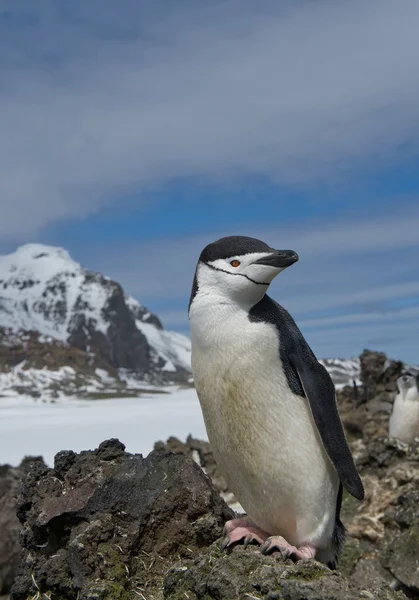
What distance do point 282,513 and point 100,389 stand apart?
134 m

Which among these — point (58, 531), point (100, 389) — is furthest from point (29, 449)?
point (100, 389)

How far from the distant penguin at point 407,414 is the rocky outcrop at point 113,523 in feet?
32.0

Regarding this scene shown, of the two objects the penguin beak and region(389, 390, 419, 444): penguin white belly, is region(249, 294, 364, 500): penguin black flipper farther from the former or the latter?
region(389, 390, 419, 444): penguin white belly

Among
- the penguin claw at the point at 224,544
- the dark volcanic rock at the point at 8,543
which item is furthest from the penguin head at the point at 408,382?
the penguin claw at the point at 224,544

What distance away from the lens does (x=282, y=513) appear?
171 inches

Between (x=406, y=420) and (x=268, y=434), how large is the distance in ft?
34.6

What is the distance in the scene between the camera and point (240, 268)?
4.36m

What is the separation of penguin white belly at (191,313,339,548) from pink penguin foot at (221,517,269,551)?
86 mm

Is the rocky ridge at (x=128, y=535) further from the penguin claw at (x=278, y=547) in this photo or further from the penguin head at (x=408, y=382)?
the penguin head at (x=408, y=382)

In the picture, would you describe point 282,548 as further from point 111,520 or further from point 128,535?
point 111,520

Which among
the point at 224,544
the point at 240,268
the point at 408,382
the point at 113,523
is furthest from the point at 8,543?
the point at 408,382

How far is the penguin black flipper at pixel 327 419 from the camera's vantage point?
4277 millimetres

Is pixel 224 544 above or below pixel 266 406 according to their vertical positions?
below

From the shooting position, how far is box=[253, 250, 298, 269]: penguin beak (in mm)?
4242
